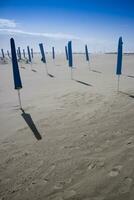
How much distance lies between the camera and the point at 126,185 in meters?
3.49

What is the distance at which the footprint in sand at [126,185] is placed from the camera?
338 centimetres

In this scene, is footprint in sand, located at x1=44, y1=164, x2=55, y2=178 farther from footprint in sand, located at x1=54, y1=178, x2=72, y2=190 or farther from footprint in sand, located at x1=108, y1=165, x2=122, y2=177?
footprint in sand, located at x1=108, y1=165, x2=122, y2=177

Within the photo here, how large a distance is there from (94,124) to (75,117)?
129 cm

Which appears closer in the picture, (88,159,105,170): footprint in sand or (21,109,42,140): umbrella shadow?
(88,159,105,170): footprint in sand

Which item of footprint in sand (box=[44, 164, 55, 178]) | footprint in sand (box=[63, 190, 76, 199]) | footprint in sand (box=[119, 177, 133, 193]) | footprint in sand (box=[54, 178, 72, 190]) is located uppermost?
footprint in sand (box=[119, 177, 133, 193])

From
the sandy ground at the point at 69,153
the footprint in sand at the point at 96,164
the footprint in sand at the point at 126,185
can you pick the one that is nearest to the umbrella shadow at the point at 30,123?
the sandy ground at the point at 69,153

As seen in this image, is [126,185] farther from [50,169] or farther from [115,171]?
[50,169]

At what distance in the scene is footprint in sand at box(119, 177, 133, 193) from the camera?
11.1 ft

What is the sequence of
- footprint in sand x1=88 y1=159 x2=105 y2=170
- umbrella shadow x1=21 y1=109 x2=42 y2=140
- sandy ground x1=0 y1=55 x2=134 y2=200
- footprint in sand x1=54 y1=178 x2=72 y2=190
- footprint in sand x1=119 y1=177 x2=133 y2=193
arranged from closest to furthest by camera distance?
footprint in sand x1=119 y1=177 x2=133 y2=193, sandy ground x1=0 y1=55 x2=134 y2=200, footprint in sand x1=54 y1=178 x2=72 y2=190, footprint in sand x1=88 y1=159 x2=105 y2=170, umbrella shadow x1=21 y1=109 x2=42 y2=140

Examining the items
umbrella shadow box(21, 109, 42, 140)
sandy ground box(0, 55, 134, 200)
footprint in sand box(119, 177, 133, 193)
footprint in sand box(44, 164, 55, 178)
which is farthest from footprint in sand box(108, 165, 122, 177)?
umbrella shadow box(21, 109, 42, 140)

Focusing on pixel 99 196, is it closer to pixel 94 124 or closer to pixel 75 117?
pixel 94 124

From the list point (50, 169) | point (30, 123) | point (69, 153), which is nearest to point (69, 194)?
point (50, 169)

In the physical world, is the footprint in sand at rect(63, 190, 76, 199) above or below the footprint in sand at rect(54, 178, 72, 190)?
above

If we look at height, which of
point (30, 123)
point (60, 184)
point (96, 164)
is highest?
point (96, 164)
